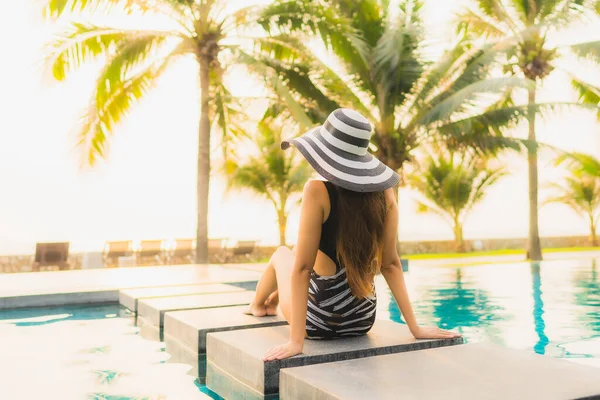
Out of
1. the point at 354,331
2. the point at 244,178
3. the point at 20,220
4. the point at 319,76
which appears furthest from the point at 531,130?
the point at 20,220

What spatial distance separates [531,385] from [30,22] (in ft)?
35.9

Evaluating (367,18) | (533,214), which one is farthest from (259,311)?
(533,214)

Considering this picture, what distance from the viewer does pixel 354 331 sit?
3.37 meters

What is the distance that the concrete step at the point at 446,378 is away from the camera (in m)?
2.30

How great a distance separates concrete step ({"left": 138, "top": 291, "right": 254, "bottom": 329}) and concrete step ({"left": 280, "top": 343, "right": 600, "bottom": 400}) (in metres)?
2.61

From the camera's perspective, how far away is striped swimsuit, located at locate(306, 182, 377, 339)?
3006mm

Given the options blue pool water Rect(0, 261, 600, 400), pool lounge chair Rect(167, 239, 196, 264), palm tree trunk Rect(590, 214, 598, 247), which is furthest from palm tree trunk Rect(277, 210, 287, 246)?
palm tree trunk Rect(590, 214, 598, 247)

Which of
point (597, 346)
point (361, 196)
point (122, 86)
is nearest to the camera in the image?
point (361, 196)

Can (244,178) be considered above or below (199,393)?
above

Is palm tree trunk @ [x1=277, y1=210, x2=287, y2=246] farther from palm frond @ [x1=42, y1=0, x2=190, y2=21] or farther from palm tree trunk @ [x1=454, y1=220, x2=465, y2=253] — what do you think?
palm frond @ [x1=42, y1=0, x2=190, y2=21]

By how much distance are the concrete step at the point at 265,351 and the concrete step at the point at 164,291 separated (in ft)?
8.79

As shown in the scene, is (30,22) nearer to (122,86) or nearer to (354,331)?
(122,86)

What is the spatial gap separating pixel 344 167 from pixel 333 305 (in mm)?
788

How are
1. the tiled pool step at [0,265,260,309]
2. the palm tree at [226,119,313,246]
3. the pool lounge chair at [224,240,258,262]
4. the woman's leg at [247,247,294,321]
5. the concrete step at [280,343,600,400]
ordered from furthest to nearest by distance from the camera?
the palm tree at [226,119,313,246], the pool lounge chair at [224,240,258,262], the tiled pool step at [0,265,260,309], the woman's leg at [247,247,294,321], the concrete step at [280,343,600,400]
